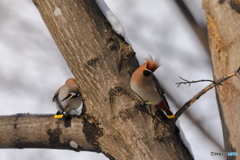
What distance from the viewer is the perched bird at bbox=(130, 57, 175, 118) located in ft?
9.17

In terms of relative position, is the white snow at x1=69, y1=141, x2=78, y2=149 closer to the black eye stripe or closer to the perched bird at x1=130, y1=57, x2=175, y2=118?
the perched bird at x1=130, y1=57, x2=175, y2=118

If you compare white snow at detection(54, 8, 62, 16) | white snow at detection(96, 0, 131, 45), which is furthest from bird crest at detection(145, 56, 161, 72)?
white snow at detection(54, 8, 62, 16)

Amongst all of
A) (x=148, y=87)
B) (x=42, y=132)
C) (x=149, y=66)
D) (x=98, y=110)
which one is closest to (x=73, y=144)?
(x=42, y=132)

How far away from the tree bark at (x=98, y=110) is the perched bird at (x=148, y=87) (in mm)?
62

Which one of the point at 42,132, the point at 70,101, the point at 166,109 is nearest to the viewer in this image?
the point at 166,109

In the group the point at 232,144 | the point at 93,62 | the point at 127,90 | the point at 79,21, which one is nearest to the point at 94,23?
the point at 79,21

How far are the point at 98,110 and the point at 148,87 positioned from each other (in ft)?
1.63

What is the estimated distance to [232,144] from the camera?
2.70 m

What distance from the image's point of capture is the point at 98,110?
2.81 metres

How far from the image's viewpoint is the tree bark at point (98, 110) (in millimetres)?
2680

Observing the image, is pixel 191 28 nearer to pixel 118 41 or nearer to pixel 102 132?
pixel 118 41

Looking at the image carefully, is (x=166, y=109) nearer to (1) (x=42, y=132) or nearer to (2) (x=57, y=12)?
(1) (x=42, y=132)

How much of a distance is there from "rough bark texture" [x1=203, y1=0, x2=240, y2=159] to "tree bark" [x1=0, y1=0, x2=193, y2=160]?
0.41 m

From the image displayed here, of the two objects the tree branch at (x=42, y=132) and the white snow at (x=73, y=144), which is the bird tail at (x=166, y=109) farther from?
the white snow at (x=73, y=144)
